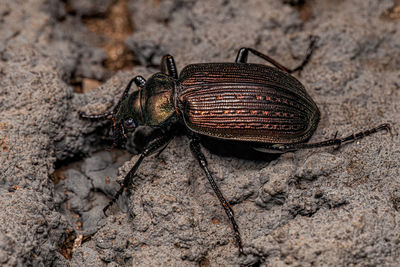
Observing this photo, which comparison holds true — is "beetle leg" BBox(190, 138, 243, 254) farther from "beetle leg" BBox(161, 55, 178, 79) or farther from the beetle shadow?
"beetle leg" BBox(161, 55, 178, 79)

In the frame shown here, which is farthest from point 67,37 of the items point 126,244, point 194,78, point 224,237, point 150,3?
point 224,237

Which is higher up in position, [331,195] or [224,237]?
[331,195]

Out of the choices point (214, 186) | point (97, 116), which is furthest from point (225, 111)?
point (97, 116)

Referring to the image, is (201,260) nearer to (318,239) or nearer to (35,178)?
(318,239)

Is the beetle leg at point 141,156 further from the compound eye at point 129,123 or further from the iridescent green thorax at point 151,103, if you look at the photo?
the compound eye at point 129,123

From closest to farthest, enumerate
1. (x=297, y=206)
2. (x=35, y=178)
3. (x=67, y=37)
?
1. (x=297, y=206)
2. (x=35, y=178)
3. (x=67, y=37)
